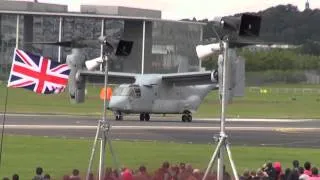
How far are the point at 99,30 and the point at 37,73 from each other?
5215 inches

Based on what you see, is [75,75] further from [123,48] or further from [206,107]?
[206,107]

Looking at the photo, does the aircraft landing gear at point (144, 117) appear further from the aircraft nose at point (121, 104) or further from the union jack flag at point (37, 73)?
the union jack flag at point (37, 73)

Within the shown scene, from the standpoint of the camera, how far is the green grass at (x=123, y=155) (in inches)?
1025

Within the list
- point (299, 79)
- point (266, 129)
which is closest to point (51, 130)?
point (266, 129)

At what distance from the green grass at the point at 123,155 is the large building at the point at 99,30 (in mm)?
111725

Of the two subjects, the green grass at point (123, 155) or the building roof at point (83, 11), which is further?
the building roof at point (83, 11)

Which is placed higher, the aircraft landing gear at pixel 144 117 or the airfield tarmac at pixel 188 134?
the aircraft landing gear at pixel 144 117

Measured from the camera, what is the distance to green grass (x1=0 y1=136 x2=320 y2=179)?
26.0 metres

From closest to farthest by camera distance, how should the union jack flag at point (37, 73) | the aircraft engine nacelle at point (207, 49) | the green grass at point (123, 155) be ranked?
the aircraft engine nacelle at point (207, 49)
the union jack flag at point (37, 73)
the green grass at point (123, 155)

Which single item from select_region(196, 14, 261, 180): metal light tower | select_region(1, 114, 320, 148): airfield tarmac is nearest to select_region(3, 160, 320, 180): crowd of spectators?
select_region(196, 14, 261, 180): metal light tower

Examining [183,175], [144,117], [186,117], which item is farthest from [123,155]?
[186,117]

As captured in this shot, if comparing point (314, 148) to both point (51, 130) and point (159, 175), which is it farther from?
point (159, 175)

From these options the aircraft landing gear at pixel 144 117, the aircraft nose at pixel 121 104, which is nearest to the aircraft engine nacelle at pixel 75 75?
the aircraft nose at pixel 121 104

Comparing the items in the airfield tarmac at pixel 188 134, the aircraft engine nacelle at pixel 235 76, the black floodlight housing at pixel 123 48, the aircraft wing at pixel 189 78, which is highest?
the aircraft wing at pixel 189 78
